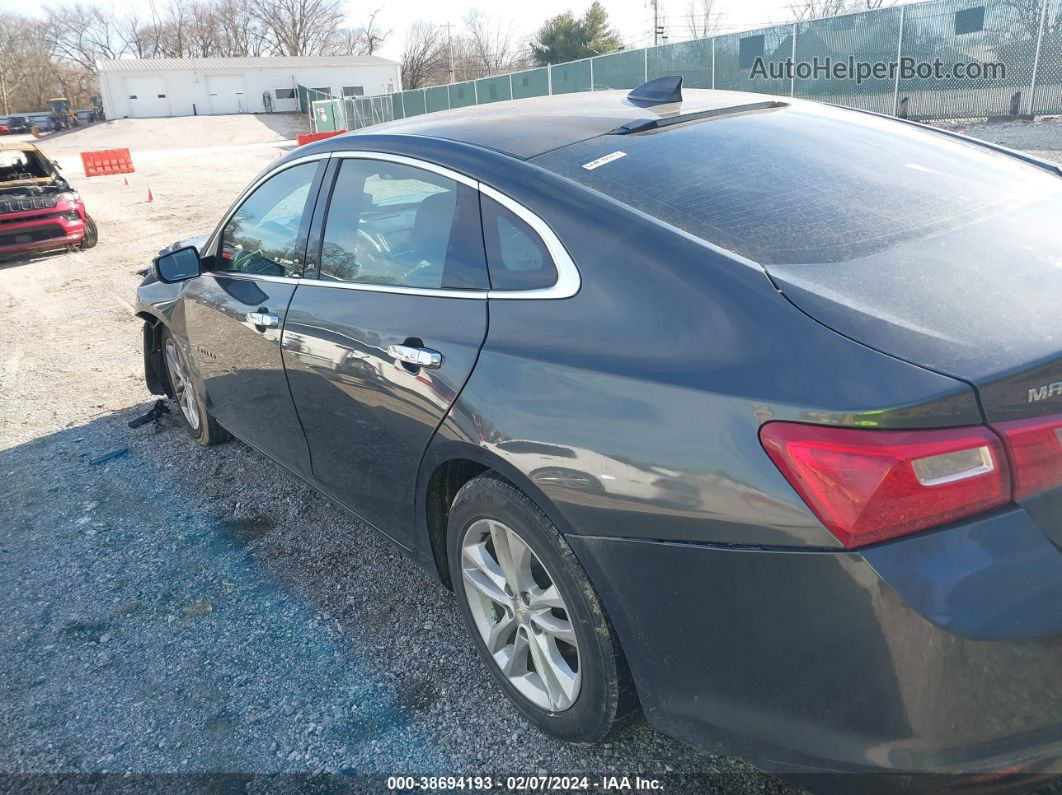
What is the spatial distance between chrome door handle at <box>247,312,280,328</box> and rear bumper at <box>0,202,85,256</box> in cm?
1084

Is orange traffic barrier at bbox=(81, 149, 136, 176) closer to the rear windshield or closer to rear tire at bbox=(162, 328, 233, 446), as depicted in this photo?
rear tire at bbox=(162, 328, 233, 446)

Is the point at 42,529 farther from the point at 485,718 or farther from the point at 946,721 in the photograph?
the point at 946,721

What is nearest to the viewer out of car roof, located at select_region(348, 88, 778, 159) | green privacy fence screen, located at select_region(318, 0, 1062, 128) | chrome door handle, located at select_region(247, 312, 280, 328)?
car roof, located at select_region(348, 88, 778, 159)

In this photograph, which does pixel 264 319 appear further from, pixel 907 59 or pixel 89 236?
pixel 907 59

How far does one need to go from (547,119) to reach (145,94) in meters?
71.9

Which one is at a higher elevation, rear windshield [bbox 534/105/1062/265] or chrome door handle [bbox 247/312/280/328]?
rear windshield [bbox 534/105/1062/265]

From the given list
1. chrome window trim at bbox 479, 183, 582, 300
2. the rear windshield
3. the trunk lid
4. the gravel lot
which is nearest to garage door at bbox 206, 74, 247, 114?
the gravel lot

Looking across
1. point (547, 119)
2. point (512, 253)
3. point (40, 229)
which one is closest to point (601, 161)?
point (512, 253)

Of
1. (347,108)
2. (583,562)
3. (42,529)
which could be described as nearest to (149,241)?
(42,529)

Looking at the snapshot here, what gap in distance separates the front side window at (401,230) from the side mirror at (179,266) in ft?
3.54

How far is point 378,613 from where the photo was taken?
315 centimetres

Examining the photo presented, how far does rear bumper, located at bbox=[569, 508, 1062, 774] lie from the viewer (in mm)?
1507

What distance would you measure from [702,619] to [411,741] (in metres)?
1.19

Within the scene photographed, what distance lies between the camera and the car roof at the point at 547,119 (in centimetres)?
258
